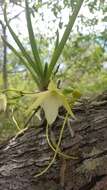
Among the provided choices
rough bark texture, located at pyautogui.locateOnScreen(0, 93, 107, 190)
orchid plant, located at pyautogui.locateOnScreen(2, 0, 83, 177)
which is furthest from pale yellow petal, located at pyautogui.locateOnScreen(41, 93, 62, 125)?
rough bark texture, located at pyautogui.locateOnScreen(0, 93, 107, 190)

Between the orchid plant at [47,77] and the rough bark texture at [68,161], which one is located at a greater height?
the orchid plant at [47,77]

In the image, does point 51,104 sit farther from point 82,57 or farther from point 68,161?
point 82,57

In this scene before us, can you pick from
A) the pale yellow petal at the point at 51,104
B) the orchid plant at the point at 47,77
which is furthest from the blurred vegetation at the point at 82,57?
the pale yellow petal at the point at 51,104

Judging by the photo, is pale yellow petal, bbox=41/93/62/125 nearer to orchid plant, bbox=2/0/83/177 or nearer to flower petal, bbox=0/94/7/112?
orchid plant, bbox=2/0/83/177

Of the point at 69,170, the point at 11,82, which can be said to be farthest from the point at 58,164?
the point at 11,82

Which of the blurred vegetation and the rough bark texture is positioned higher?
the blurred vegetation

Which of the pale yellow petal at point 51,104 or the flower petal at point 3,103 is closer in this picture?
the pale yellow petal at point 51,104

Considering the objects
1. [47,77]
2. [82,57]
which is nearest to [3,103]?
[47,77]

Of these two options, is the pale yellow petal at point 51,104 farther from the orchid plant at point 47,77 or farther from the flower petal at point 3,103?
the flower petal at point 3,103

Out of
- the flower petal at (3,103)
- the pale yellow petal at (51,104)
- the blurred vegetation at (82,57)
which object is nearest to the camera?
the pale yellow petal at (51,104)
